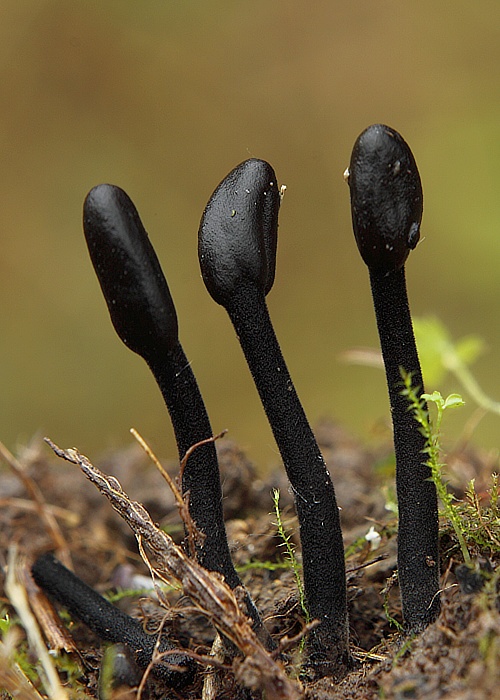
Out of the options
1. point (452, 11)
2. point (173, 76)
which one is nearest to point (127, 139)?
point (173, 76)

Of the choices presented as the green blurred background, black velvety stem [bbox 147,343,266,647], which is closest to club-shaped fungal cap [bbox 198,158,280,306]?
black velvety stem [bbox 147,343,266,647]

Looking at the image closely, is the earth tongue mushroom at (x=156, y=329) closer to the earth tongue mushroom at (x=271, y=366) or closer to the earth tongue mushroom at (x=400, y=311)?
the earth tongue mushroom at (x=271, y=366)

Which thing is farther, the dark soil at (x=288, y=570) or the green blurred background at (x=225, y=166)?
the green blurred background at (x=225, y=166)

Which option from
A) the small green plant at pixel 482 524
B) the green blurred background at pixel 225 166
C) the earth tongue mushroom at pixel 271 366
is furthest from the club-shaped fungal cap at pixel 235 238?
the green blurred background at pixel 225 166

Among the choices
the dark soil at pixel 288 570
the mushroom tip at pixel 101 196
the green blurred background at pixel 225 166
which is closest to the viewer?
the dark soil at pixel 288 570

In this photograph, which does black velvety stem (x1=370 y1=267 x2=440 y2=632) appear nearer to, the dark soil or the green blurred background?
the dark soil

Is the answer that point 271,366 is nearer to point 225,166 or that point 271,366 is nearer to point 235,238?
point 235,238

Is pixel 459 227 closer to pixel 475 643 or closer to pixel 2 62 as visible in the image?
pixel 2 62

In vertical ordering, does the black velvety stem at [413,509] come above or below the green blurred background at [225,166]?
below
